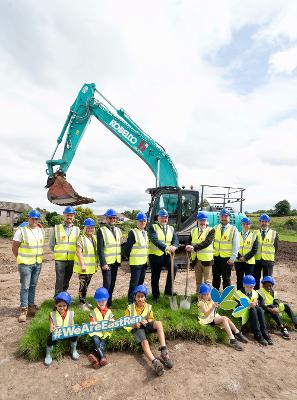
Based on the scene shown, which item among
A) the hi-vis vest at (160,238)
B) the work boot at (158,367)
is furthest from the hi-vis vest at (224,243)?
the work boot at (158,367)

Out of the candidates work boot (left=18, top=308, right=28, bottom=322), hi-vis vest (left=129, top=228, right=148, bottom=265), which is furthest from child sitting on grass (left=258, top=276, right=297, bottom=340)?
work boot (left=18, top=308, right=28, bottom=322)

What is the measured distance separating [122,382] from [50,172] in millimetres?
9351

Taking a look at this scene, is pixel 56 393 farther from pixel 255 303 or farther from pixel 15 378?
pixel 255 303

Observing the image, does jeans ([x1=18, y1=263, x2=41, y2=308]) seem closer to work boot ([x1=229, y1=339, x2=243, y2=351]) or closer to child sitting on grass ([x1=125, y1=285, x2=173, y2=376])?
child sitting on grass ([x1=125, y1=285, x2=173, y2=376])

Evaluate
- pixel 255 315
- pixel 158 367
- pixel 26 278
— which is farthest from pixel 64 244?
pixel 255 315

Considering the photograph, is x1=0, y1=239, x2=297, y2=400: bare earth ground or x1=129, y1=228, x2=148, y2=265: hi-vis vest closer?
x1=0, y1=239, x2=297, y2=400: bare earth ground

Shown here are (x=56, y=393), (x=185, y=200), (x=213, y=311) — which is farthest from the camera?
(x=185, y=200)

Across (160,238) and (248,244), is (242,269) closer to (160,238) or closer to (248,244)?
(248,244)

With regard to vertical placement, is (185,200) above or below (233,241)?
above

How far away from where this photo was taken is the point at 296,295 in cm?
931

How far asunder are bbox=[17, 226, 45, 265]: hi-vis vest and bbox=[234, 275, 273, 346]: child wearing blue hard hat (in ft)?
13.0

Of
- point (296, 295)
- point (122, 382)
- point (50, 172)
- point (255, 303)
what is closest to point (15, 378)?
point (122, 382)

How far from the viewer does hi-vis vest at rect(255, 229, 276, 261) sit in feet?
23.1

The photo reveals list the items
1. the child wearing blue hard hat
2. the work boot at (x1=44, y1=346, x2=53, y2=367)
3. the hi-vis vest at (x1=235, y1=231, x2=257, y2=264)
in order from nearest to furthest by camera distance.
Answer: the work boot at (x1=44, y1=346, x2=53, y2=367) → the child wearing blue hard hat → the hi-vis vest at (x1=235, y1=231, x2=257, y2=264)
